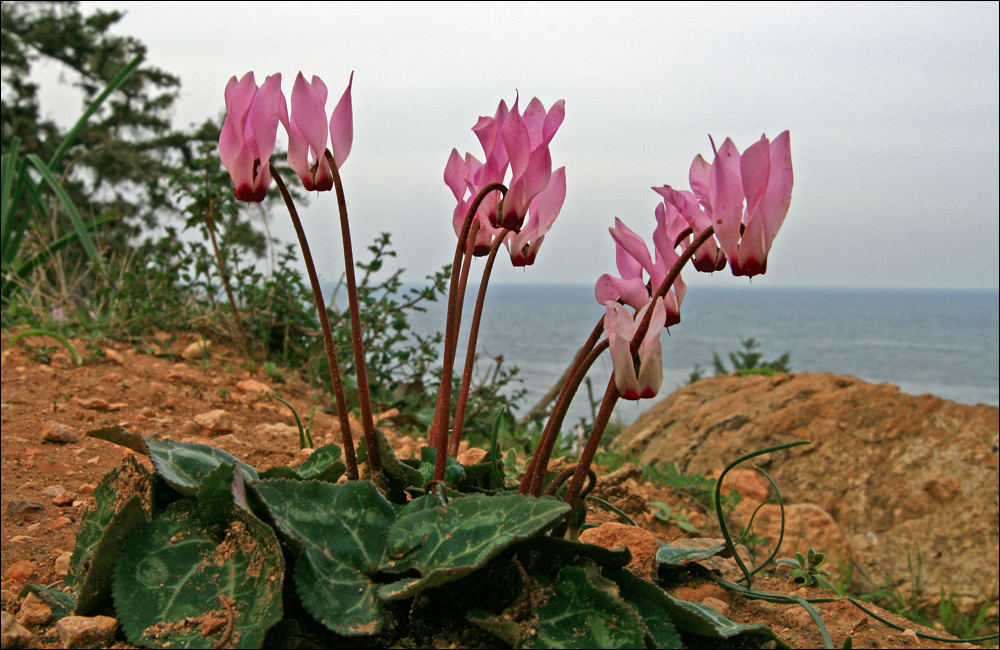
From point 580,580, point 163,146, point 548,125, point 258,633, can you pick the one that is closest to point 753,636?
point 580,580

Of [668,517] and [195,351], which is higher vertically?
[195,351]

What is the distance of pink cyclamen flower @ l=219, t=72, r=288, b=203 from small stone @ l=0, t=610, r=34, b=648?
79 centimetres

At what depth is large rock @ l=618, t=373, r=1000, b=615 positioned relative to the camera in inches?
152

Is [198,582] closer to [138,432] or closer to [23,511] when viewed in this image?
[23,511]

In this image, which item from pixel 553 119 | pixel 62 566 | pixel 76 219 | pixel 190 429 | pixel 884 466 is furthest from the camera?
pixel 76 219

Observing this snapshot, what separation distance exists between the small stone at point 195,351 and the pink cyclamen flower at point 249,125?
2.62 meters

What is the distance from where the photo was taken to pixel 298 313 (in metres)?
4.19

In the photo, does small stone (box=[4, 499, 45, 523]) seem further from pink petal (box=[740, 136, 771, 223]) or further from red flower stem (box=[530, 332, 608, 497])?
pink petal (box=[740, 136, 771, 223])

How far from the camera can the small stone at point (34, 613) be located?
140 centimetres

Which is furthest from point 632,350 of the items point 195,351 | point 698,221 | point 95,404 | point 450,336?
point 195,351

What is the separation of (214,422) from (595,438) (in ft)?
5.87

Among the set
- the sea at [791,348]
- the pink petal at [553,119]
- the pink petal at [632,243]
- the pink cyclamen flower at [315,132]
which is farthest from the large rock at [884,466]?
the pink cyclamen flower at [315,132]

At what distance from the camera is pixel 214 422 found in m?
2.76

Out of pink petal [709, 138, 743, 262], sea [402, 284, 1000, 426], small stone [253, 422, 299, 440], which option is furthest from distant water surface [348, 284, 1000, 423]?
pink petal [709, 138, 743, 262]
